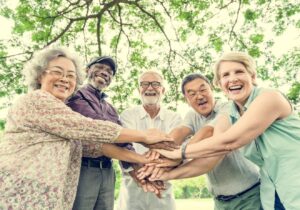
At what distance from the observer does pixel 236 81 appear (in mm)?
2857

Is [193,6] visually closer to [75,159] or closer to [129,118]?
[129,118]

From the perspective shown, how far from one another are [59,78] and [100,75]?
0.78 m

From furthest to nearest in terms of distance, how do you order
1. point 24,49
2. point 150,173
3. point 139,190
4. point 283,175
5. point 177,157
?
point 24,49 < point 139,190 < point 150,173 < point 177,157 < point 283,175

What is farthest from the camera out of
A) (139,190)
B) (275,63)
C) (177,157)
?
(275,63)

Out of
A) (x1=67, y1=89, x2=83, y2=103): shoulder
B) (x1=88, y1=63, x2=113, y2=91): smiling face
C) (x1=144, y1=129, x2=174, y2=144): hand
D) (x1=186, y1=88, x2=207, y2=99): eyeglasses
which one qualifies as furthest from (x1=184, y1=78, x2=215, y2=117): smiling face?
(x1=67, y1=89, x2=83, y2=103): shoulder

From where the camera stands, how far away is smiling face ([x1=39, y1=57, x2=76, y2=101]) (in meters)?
2.94

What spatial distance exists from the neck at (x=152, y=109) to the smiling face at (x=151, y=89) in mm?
40

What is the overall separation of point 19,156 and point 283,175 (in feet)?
6.28

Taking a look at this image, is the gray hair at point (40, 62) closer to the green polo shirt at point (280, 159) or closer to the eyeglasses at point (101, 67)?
the eyeglasses at point (101, 67)

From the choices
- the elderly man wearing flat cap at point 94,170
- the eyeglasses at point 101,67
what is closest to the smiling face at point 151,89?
the eyeglasses at point 101,67

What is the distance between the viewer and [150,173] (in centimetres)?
343

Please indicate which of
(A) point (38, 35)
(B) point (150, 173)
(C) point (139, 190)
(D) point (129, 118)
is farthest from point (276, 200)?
(A) point (38, 35)

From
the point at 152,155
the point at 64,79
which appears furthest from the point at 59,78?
the point at 152,155

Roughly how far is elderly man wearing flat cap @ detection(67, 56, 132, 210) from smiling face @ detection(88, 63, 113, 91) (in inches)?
2.1
